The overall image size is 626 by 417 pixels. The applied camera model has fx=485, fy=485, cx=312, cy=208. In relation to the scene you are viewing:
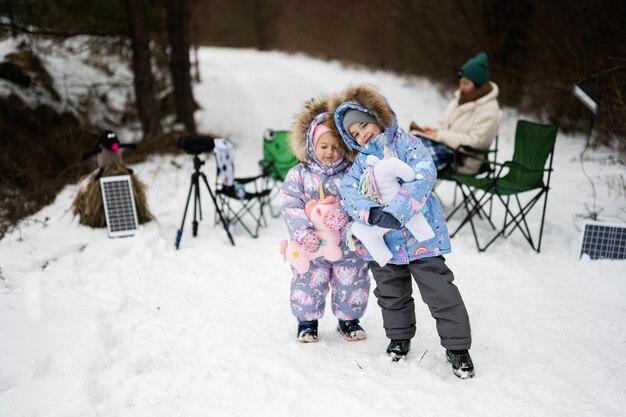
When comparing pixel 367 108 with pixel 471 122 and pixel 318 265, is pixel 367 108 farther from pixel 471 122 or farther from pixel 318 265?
pixel 471 122

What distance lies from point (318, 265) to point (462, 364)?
975 millimetres

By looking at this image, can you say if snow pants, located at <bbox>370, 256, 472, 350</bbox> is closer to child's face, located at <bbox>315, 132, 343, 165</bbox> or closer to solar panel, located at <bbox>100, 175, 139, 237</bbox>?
child's face, located at <bbox>315, 132, 343, 165</bbox>

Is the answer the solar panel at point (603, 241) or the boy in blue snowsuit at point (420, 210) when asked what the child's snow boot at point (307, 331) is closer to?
the boy in blue snowsuit at point (420, 210)

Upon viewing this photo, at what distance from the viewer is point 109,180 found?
182 inches

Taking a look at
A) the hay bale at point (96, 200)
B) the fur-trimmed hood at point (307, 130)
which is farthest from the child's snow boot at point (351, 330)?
the hay bale at point (96, 200)

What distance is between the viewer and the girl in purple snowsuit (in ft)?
9.00

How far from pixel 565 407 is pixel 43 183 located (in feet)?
20.5

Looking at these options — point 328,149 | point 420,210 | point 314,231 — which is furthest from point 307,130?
point 420,210

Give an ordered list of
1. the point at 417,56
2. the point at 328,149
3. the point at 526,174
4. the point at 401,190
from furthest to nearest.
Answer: the point at 417,56, the point at 526,174, the point at 328,149, the point at 401,190

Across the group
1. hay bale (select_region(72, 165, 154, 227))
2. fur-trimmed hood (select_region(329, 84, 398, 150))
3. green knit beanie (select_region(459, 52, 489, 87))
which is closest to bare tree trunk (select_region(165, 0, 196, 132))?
hay bale (select_region(72, 165, 154, 227))

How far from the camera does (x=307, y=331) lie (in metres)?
3.04

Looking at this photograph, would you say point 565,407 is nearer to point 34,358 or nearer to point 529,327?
point 529,327

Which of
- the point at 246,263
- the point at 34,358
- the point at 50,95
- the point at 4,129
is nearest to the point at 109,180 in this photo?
the point at 246,263

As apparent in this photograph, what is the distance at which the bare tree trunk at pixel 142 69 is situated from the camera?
740cm
